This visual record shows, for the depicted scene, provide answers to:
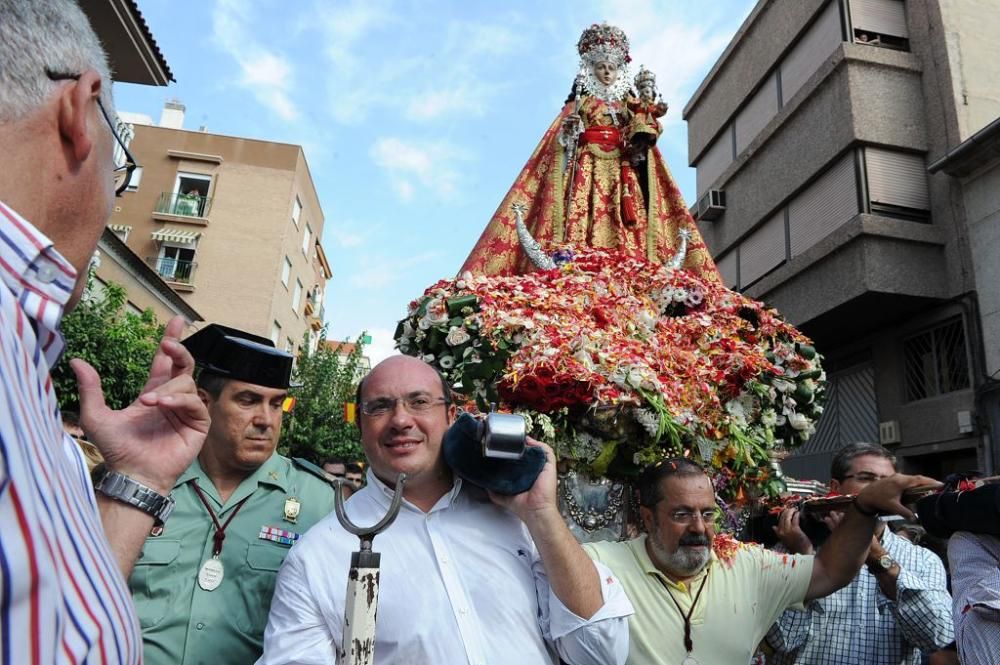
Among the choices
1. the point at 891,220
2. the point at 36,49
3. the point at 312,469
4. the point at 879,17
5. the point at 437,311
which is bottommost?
the point at 312,469

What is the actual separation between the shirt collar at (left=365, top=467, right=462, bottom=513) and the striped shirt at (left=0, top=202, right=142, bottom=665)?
1.37 metres

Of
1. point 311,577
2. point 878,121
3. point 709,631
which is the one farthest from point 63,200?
point 878,121

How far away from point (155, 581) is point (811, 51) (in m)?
15.6

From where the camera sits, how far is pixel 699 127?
19422mm

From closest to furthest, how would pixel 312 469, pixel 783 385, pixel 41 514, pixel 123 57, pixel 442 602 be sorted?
1. pixel 41 514
2. pixel 442 602
3. pixel 312 469
4. pixel 783 385
5. pixel 123 57

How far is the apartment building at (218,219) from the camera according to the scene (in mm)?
28016

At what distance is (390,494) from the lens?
2318 mm

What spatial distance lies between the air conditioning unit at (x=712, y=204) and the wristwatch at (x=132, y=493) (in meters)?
16.9

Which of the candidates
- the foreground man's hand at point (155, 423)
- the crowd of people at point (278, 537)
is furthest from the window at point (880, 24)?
the foreground man's hand at point (155, 423)

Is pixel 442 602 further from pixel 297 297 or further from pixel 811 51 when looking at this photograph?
pixel 297 297

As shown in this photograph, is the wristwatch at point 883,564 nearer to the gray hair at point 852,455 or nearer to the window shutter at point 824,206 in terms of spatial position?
the gray hair at point 852,455

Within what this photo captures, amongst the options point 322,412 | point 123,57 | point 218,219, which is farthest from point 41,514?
point 218,219

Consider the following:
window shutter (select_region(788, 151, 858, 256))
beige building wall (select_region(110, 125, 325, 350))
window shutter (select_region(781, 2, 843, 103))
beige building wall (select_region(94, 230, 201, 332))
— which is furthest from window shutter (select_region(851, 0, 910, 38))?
beige building wall (select_region(110, 125, 325, 350))

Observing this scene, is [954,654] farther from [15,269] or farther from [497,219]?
[15,269]
